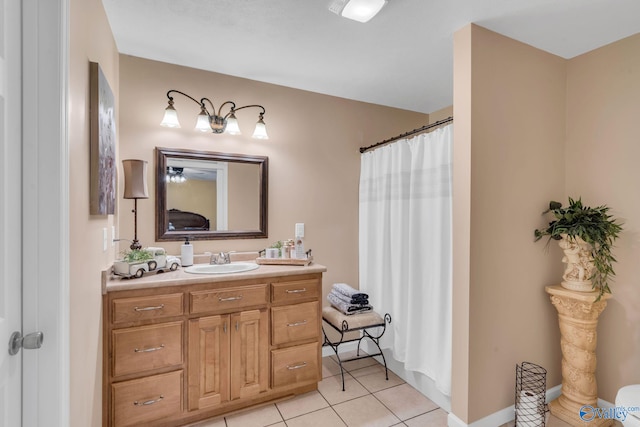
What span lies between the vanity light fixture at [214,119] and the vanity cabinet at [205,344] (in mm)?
1106

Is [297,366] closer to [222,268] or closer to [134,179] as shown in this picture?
[222,268]

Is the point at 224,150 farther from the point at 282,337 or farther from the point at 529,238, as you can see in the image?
the point at 529,238

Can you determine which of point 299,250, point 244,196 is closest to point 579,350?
point 299,250

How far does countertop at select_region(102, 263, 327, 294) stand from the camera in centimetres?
173

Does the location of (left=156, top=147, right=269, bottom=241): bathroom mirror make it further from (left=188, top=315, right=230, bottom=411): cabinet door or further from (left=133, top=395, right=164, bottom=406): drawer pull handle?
(left=133, top=395, right=164, bottom=406): drawer pull handle

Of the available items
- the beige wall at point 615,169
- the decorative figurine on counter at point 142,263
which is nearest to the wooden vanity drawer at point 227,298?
the decorative figurine on counter at point 142,263

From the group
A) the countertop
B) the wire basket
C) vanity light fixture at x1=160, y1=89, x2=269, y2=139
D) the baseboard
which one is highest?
vanity light fixture at x1=160, y1=89, x2=269, y2=139

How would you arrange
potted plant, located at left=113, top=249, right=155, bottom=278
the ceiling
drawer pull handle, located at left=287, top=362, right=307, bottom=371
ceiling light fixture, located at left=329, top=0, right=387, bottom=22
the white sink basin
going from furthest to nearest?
1. drawer pull handle, located at left=287, top=362, right=307, bottom=371
2. the white sink basin
3. potted plant, located at left=113, top=249, right=155, bottom=278
4. the ceiling
5. ceiling light fixture, located at left=329, top=0, right=387, bottom=22

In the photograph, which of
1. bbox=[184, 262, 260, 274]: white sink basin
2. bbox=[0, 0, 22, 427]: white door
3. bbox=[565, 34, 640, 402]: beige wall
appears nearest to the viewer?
bbox=[0, 0, 22, 427]: white door

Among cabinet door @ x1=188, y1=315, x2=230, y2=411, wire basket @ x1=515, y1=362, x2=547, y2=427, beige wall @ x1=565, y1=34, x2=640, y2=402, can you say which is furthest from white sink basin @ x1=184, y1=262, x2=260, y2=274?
beige wall @ x1=565, y1=34, x2=640, y2=402

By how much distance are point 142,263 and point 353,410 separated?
1.70 metres

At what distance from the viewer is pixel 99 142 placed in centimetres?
145

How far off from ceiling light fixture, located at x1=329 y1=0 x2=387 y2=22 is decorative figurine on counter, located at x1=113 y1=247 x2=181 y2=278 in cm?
183

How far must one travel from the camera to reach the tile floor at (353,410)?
198 centimetres
